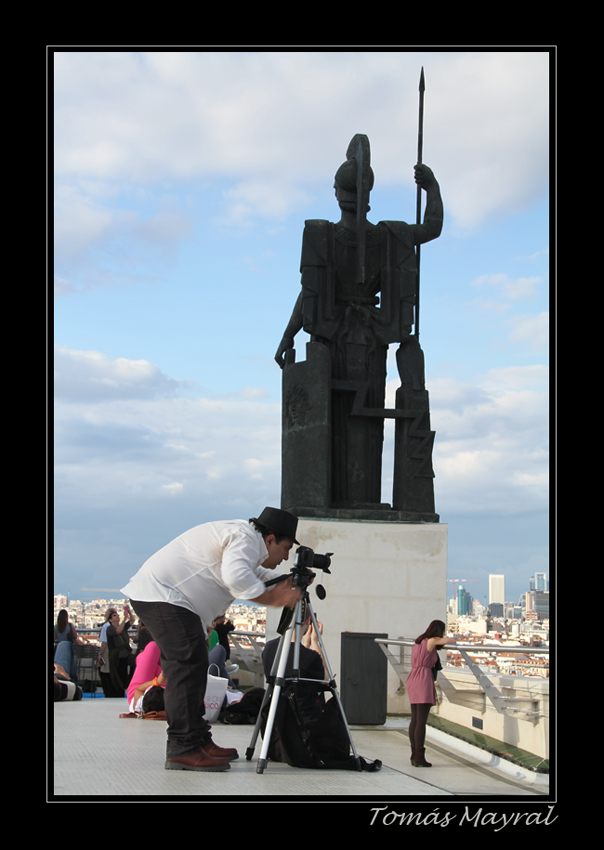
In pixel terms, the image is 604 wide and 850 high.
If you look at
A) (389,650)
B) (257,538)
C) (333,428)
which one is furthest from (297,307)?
(257,538)

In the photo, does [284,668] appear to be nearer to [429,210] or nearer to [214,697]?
[214,697]

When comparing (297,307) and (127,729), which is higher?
(297,307)

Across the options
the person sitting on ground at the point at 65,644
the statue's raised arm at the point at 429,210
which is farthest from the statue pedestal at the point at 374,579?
the statue's raised arm at the point at 429,210

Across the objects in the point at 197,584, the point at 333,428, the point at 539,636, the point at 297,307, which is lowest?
the point at 539,636

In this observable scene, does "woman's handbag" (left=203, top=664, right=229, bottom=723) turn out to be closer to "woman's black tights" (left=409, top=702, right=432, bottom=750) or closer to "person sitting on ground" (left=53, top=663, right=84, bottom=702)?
"woman's black tights" (left=409, top=702, right=432, bottom=750)

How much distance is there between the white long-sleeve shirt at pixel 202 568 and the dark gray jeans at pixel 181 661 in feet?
0.21

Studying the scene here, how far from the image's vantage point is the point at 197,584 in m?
4.74

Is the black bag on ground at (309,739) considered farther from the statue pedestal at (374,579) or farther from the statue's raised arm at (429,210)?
the statue's raised arm at (429,210)

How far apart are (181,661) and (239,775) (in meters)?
0.69

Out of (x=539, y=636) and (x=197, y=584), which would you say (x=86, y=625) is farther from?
(x=197, y=584)

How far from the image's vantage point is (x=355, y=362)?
1046cm
